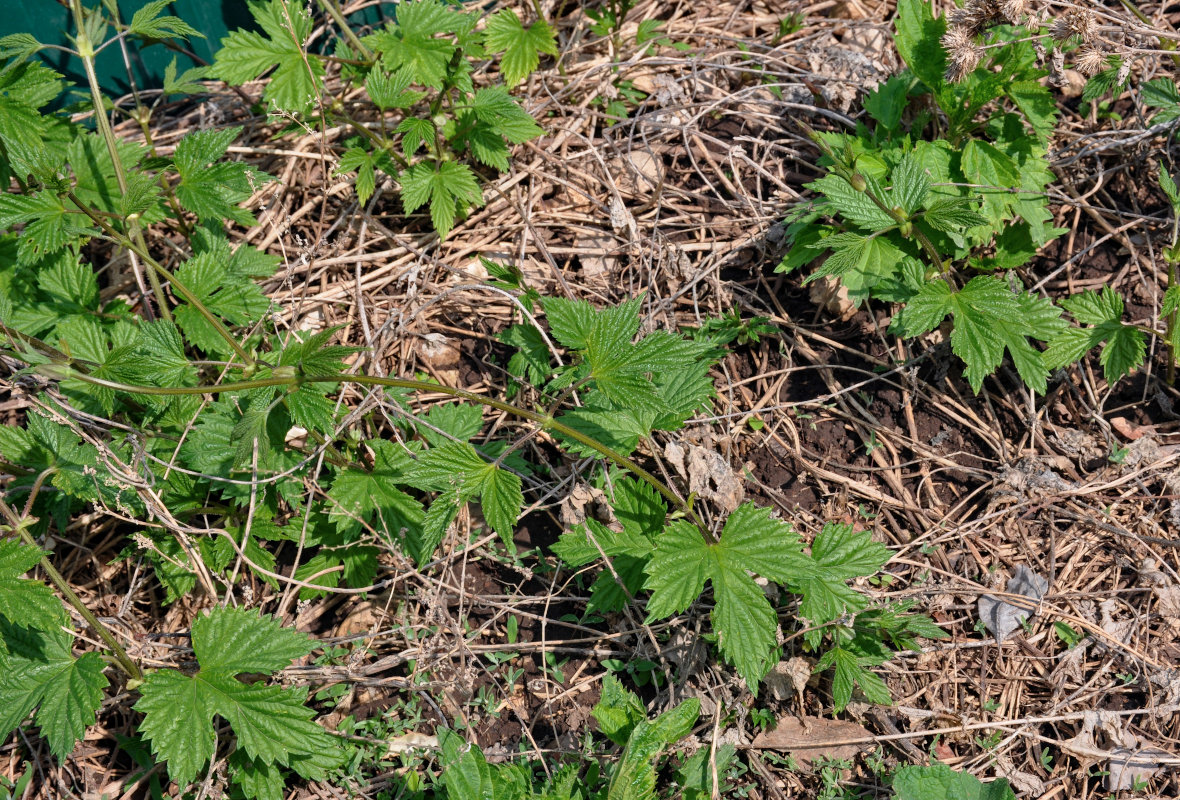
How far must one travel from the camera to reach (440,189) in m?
2.74

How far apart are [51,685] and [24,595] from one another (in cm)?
29

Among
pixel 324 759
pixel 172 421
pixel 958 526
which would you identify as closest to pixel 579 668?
pixel 324 759

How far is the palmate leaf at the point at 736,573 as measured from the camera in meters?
1.83

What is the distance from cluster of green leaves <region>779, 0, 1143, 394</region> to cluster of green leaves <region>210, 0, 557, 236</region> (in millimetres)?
1019

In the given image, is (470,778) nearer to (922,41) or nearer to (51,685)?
(51,685)

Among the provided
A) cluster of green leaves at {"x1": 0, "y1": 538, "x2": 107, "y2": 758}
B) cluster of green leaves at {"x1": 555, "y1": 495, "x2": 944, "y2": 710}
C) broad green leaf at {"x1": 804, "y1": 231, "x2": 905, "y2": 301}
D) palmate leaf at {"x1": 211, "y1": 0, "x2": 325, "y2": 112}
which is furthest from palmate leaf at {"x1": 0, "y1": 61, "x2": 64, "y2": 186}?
broad green leaf at {"x1": 804, "y1": 231, "x2": 905, "y2": 301}

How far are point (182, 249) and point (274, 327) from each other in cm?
55

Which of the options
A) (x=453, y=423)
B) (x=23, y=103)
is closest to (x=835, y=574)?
(x=453, y=423)

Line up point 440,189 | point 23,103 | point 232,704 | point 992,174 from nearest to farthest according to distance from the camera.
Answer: point 232,704 → point 23,103 → point 992,174 → point 440,189

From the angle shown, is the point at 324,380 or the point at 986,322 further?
the point at 986,322

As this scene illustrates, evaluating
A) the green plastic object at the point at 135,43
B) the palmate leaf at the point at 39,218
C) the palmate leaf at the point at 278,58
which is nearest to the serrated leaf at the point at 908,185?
the palmate leaf at the point at 278,58

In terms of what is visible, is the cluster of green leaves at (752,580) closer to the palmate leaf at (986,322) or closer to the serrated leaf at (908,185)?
the palmate leaf at (986,322)

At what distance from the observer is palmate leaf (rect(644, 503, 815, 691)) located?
1831 mm

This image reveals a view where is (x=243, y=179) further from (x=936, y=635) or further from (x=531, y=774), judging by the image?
(x=936, y=635)
